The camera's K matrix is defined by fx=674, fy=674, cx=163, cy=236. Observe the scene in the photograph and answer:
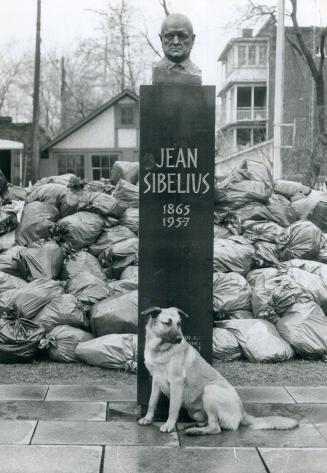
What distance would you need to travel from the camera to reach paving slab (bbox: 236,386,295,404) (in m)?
5.60

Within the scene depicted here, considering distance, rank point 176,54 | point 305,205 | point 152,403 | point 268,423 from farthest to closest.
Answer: point 305,205
point 176,54
point 152,403
point 268,423

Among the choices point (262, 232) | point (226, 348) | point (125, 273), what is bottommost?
point (226, 348)

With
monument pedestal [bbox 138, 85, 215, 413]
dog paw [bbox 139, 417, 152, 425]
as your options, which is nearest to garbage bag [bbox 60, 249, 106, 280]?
monument pedestal [bbox 138, 85, 215, 413]

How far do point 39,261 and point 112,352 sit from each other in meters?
1.84

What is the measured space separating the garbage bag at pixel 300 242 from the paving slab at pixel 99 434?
4250 millimetres

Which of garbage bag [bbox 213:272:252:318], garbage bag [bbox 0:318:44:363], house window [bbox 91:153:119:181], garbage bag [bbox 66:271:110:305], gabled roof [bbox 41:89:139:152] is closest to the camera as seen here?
garbage bag [bbox 0:318:44:363]

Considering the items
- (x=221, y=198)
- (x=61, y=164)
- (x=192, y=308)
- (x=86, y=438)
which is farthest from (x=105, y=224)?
(x=61, y=164)

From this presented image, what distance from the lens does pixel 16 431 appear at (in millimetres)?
4711

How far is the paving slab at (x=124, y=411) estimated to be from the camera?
5.05 m

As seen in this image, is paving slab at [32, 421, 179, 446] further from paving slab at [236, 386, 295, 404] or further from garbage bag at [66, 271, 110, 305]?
garbage bag at [66, 271, 110, 305]

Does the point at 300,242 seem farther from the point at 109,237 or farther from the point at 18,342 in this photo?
the point at 18,342

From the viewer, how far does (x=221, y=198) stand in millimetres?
9391

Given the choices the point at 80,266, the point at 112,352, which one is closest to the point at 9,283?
the point at 80,266

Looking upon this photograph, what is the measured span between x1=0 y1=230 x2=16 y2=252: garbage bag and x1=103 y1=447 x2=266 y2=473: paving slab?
16.0ft
